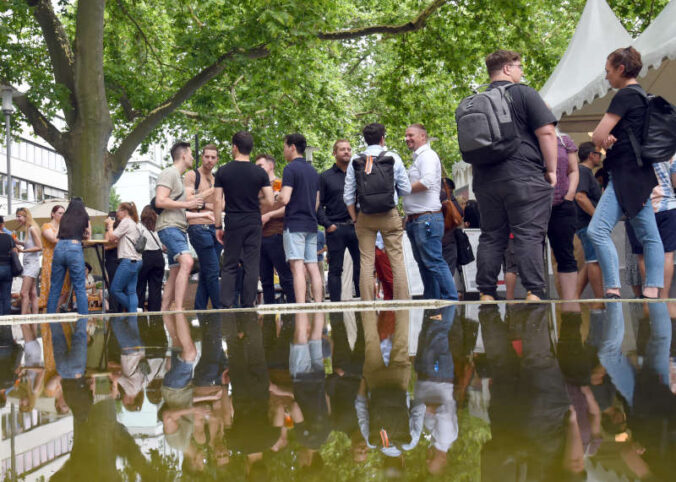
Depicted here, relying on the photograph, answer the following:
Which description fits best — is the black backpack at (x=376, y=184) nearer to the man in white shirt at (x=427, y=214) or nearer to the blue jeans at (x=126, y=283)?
the man in white shirt at (x=427, y=214)

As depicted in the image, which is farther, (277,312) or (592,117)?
(592,117)

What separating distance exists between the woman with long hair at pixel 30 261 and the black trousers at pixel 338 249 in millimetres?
6206

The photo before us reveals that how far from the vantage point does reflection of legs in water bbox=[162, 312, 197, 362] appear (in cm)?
390

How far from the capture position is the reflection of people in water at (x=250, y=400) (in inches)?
75.7

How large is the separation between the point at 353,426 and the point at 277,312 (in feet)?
14.8

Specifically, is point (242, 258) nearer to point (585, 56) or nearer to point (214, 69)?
point (585, 56)

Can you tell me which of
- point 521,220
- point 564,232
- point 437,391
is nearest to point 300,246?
point 564,232

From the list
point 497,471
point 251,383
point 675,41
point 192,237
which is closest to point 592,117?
point 675,41

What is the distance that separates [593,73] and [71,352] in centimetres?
879

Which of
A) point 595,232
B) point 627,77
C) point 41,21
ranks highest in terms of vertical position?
point 41,21

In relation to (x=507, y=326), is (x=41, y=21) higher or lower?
higher

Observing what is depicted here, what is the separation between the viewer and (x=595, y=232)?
654 cm

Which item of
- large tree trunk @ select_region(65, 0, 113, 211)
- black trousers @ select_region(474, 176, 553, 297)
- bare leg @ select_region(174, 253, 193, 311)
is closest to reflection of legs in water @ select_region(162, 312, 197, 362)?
bare leg @ select_region(174, 253, 193, 311)

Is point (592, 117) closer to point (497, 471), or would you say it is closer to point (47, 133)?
point (497, 471)
